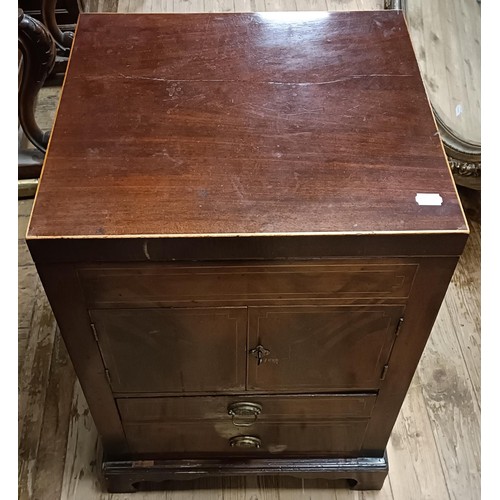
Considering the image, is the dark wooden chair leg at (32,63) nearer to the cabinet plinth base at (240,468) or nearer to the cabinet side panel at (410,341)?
the cabinet plinth base at (240,468)

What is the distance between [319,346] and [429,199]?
9.7 inches

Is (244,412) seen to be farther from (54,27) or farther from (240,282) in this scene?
(54,27)

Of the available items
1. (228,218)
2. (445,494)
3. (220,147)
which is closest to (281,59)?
(220,147)

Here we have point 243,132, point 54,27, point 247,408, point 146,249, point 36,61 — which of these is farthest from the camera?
point 54,27

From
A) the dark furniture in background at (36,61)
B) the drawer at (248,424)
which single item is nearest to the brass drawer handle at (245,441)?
the drawer at (248,424)

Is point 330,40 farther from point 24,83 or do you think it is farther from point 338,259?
point 24,83

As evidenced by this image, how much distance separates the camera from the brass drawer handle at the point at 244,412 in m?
0.96

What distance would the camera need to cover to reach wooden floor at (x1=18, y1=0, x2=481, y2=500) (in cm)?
114

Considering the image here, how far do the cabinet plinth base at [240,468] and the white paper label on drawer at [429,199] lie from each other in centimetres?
51

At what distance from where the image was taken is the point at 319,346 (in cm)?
88

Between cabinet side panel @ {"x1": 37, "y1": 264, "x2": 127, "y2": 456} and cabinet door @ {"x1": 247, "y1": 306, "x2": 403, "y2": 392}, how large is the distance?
0.67ft

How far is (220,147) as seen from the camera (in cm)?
82

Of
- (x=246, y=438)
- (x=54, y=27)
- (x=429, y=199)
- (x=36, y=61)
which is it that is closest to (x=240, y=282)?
(x=429, y=199)

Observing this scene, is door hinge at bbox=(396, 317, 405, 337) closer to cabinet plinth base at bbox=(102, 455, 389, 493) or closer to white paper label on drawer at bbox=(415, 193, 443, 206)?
white paper label on drawer at bbox=(415, 193, 443, 206)
